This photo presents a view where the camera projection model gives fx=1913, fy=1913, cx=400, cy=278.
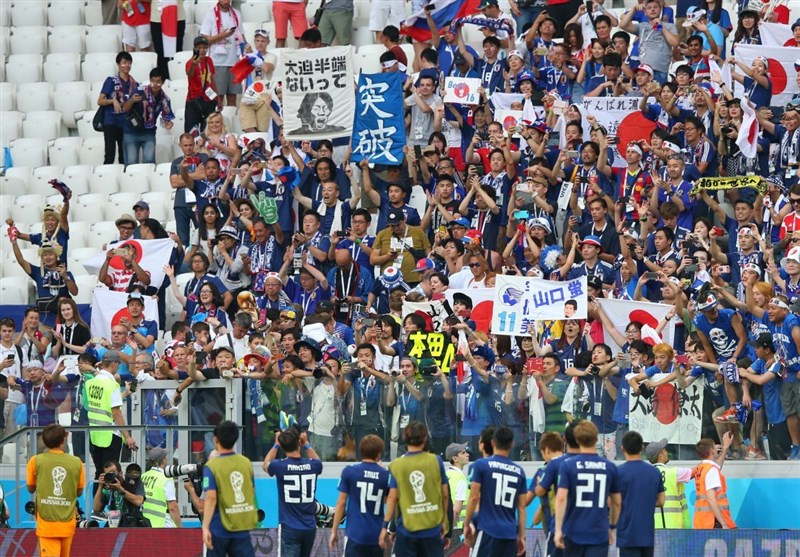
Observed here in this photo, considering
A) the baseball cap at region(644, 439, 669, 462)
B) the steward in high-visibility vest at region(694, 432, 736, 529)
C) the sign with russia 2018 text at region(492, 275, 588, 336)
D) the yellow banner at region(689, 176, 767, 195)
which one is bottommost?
the steward in high-visibility vest at region(694, 432, 736, 529)

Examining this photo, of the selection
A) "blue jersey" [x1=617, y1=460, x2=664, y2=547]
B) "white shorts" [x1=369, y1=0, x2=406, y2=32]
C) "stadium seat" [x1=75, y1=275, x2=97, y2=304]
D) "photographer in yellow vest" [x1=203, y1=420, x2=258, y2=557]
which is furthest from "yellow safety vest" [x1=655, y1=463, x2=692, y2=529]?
"white shorts" [x1=369, y1=0, x2=406, y2=32]

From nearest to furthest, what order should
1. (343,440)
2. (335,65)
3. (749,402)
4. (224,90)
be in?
(749,402) < (343,440) < (335,65) < (224,90)

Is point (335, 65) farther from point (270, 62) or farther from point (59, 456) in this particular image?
point (59, 456)

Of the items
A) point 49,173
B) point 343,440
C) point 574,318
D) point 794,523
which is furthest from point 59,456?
point 49,173

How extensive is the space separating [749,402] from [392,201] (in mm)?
5949

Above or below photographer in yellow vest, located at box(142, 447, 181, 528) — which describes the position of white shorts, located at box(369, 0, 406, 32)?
above

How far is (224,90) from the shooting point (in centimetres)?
2716

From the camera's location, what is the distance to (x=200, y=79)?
26594 mm

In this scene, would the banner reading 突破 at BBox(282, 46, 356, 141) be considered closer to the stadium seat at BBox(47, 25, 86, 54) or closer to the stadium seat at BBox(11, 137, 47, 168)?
the stadium seat at BBox(11, 137, 47, 168)

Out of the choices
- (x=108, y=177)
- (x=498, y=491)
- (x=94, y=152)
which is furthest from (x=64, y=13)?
(x=498, y=491)

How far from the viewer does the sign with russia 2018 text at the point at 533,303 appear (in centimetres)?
2050

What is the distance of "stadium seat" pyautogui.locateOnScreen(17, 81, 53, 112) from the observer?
95.7 feet

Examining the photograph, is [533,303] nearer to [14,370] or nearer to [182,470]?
[182,470]

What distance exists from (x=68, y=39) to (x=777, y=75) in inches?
470
